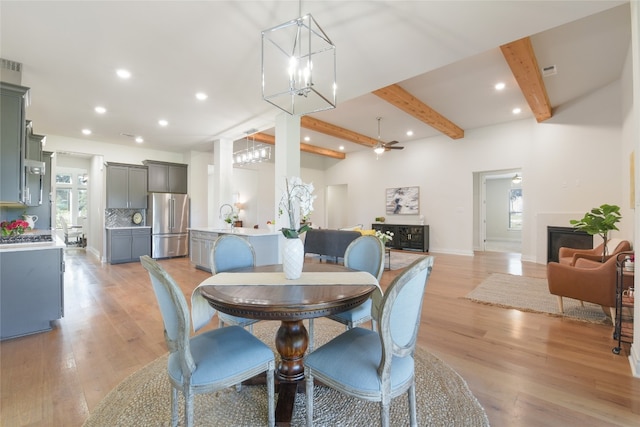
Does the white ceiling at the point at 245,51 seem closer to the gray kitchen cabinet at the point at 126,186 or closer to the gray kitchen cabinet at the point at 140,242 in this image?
the gray kitchen cabinet at the point at 126,186

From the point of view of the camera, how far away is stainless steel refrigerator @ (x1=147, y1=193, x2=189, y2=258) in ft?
22.2

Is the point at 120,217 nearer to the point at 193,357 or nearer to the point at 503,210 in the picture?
the point at 193,357

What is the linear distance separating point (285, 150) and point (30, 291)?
336 cm

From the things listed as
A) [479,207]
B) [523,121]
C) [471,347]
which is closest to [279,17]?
[471,347]

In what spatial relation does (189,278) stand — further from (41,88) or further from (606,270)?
(606,270)

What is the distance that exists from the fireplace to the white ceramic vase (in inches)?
243

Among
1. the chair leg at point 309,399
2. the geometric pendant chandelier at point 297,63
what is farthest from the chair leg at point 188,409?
the geometric pendant chandelier at point 297,63

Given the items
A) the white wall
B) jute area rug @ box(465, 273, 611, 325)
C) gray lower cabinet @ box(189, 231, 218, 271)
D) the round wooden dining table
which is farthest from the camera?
gray lower cabinet @ box(189, 231, 218, 271)

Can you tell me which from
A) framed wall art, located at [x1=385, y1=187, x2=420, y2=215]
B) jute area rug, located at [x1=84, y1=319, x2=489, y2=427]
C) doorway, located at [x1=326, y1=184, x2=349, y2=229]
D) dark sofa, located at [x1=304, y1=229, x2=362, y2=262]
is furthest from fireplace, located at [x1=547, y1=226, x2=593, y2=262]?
doorway, located at [x1=326, y1=184, x2=349, y2=229]

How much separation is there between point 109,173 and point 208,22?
569cm

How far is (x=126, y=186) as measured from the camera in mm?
6691

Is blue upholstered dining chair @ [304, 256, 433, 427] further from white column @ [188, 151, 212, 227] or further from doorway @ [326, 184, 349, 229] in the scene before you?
doorway @ [326, 184, 349, 229]

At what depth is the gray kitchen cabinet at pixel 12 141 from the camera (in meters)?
2.66

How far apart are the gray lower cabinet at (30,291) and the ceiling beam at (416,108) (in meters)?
4.67
